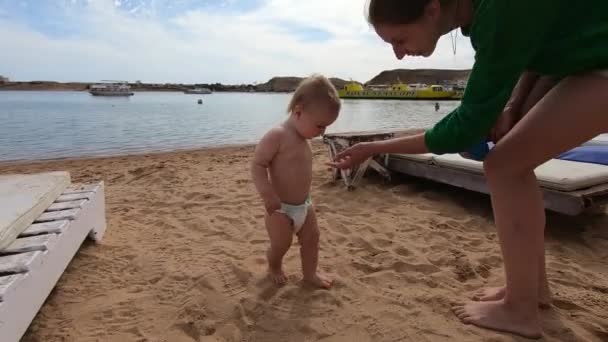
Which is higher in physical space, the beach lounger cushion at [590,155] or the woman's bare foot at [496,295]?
the beach lounger cushion at [590,155]

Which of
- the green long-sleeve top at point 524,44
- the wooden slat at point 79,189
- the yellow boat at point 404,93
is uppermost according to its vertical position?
the yellow boat at point 404,93

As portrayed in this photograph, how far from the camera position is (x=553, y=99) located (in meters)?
1.66

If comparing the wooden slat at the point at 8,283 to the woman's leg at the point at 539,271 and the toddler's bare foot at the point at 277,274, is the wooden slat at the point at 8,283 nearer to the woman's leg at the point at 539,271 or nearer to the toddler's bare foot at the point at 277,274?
the toddler's bare foot at the point at 277,274

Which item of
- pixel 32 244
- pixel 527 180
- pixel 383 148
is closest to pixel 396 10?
pixel 383 148

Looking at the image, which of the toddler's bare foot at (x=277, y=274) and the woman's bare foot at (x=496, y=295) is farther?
the toddler's bare foot at (x=277, y=274)

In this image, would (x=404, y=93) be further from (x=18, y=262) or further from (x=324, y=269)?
(x=18, y=262)

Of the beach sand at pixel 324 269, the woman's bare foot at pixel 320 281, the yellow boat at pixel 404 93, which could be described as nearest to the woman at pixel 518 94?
the beach sand at pixel 324 269

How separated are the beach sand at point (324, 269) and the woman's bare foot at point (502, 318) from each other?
0.05m

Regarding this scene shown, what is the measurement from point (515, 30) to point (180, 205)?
399 centimetres

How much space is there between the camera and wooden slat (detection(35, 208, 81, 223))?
2738 millimetres

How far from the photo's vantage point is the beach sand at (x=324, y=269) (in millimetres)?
2174

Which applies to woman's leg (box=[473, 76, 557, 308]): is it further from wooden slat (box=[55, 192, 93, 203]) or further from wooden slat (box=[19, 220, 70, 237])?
wooden slat (box=[55, 192, 93, 203])

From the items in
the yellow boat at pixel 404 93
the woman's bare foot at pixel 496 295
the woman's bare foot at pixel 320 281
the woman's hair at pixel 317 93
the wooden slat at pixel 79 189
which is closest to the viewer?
the woman's bare foot at pixel 496 295

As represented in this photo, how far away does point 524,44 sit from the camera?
151 centimetres
